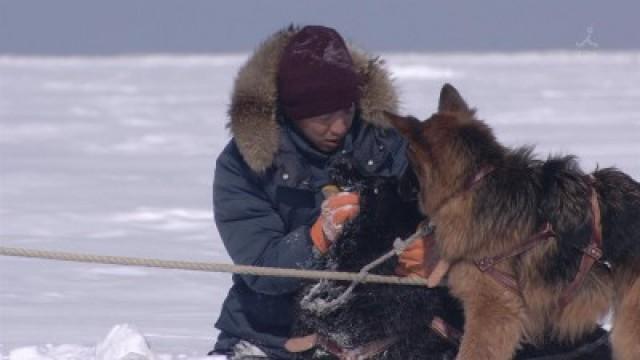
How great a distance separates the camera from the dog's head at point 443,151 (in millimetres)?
3049

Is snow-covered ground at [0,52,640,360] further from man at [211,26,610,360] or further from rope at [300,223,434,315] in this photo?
rope at [300,223,434,315]

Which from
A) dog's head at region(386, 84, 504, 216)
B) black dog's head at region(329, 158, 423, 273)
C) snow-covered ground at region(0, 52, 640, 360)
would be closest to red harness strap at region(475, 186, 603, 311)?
dog's head at region(386, 84, 504, 216)

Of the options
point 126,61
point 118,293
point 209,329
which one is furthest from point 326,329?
point 126,61

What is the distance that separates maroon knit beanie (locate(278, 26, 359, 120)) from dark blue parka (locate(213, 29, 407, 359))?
0.15 feet

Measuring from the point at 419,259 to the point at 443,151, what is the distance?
14.3 inches

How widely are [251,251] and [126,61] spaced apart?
2573cm

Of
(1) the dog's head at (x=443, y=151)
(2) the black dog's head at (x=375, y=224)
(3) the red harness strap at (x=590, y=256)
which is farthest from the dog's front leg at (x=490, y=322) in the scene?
(2) the black dog's head at (x=375, y=224)

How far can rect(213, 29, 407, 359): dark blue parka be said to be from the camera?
3.44 metres

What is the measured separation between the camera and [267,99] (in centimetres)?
346

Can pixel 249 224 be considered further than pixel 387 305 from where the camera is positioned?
Yes

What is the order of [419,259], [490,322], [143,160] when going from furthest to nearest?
[143,160] → [419,259] → [490,322]

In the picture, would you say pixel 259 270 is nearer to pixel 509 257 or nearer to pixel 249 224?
pixel 249 224

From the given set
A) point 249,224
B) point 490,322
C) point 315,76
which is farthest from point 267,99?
point 490,322

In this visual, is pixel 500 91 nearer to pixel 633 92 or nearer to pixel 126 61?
pixel 633 92
